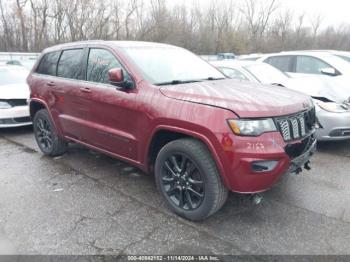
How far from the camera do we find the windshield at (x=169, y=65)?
3271 millimetres

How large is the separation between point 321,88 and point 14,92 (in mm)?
6214

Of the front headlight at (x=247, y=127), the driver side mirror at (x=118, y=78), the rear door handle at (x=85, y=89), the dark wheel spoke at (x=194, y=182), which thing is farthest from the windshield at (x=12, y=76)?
the front headlight at (x=247, y=127)

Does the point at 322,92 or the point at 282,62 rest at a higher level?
the point at 282,62

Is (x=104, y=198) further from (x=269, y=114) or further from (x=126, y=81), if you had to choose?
(x=269, y=114)

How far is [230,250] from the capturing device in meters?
2.50

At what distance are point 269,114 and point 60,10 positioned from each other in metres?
28.4

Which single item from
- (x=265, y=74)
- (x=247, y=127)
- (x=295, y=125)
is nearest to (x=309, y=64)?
(x=265, y=74)

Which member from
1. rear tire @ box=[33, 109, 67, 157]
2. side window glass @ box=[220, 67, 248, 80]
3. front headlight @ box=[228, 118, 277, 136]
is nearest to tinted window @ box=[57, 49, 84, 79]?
rear tire @ box=[33, 109, 67, 157]

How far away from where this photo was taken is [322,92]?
4.96 meters

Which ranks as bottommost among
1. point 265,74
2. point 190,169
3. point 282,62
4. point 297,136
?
point 190,169

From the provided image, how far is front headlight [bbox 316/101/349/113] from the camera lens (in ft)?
15.2

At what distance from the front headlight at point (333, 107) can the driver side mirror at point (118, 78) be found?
3.24 m

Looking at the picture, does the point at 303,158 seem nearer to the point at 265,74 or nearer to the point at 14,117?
the point at 265,74

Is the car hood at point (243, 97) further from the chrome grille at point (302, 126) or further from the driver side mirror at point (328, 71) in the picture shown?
the driver side mirror at point (328, 71)
